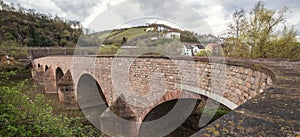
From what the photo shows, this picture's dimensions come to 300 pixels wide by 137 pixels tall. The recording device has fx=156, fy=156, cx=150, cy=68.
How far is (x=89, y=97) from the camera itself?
1224 cm

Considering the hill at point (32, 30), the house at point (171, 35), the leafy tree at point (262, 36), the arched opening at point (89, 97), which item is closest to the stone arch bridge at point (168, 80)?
the arched opening at point (89, 97)

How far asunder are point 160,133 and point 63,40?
149ft

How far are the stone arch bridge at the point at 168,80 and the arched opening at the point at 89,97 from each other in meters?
0.95

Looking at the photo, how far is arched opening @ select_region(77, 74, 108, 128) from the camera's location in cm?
1101

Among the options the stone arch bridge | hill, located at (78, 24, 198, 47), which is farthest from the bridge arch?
hill, located at (78, 24, 198, 47)

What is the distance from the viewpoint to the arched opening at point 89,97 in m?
11.0

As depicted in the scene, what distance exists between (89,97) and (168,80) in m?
9.46

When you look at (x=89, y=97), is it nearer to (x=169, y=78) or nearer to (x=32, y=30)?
(x=169, y=78)

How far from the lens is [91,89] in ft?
40.7

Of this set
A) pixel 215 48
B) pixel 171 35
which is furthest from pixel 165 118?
pixel 171 35

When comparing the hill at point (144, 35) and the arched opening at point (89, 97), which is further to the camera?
the hill at point (144, 35)

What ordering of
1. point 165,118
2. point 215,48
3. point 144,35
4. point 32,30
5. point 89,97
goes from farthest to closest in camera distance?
point 32,30, point 144,35, point 89,97, point 215,48, point 165,118

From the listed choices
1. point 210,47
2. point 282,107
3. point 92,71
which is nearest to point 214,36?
point 210,47

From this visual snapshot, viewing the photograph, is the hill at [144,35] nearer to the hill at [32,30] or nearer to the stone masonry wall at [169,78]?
the stone masonry wall at [169,78]
